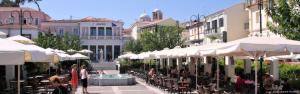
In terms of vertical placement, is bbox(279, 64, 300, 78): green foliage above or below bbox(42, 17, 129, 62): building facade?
below

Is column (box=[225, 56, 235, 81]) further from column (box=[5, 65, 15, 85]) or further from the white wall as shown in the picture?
the white wall

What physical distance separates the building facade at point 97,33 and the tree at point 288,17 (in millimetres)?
82748

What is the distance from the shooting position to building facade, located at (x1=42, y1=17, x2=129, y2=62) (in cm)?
10044

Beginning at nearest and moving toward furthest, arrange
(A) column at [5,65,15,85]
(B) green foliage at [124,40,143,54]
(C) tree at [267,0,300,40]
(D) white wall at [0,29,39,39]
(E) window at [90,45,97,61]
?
(C) tree at [267,0,300,40], (A) column at [5,65,15,85], (B) green foliage at [124,40,143,54], (D) white wall at [0,29,39,39], (E) window at [90,45,97,61]

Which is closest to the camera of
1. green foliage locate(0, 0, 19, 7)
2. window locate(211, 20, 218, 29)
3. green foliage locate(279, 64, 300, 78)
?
green foliage locate(279, 64, 300, 78)

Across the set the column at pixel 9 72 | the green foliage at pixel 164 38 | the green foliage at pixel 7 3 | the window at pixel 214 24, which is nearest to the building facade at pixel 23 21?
the green foliage at pixel 7 3

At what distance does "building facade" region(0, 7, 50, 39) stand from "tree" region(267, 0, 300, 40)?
5415cm

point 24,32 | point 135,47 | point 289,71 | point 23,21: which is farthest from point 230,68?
point 23,21

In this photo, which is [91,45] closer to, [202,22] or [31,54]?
[202,22]

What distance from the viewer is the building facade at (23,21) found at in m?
79.4

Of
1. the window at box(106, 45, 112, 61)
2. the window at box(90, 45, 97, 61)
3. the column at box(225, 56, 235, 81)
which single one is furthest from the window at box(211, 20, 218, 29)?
the column at box(225, 56, 235, 81)

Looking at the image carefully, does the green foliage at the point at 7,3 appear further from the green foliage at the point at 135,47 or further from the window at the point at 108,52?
the green foliage at the point at 135,47

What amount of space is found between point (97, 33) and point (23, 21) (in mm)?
22062

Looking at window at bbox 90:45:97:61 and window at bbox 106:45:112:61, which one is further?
window at bbox 106:45:112:61
